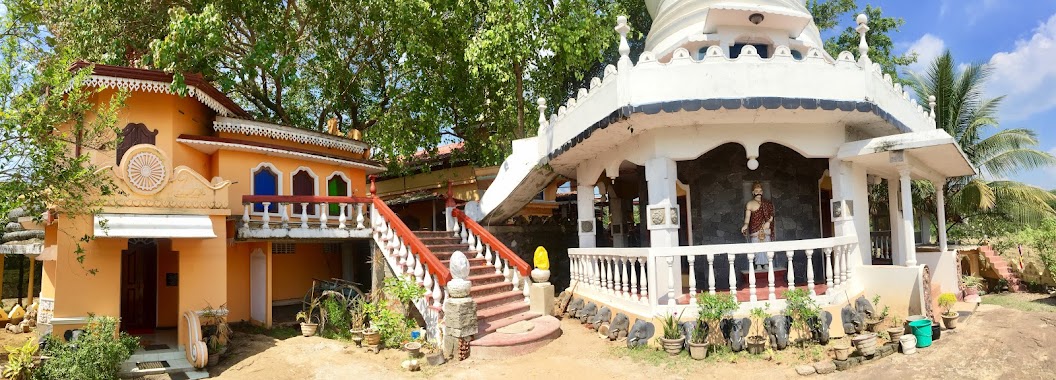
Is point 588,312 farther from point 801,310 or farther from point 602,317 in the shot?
point 801,310

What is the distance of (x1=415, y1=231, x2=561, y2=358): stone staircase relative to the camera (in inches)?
359

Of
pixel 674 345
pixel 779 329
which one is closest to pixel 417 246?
pixel 674 345

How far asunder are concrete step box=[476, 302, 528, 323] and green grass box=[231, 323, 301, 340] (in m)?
3.49

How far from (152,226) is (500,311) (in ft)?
18.0

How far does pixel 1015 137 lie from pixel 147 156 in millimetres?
22771

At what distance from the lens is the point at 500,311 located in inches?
413

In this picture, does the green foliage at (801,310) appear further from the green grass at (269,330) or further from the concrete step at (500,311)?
the green grass at (269,330)

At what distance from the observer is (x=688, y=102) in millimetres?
8578

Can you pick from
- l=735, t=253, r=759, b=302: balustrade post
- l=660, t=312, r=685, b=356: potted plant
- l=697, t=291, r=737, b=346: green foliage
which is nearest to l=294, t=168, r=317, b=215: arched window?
l=660, t=312, r=685, b=356: potted plant

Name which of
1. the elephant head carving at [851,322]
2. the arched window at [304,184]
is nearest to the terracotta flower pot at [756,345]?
the elephant head carving at [851,322]

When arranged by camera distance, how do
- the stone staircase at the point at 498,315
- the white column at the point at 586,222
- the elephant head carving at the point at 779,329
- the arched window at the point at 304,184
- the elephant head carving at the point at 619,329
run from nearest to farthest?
1. the elephant head carving at the point at 779,329
2. the stone staircase at the point at 498,315
3. the elephant head carving at the point at 619,329
4. the white column at the point at 586,222
5. the arched window at the point at 304,184

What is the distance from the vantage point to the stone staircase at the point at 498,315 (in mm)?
9117

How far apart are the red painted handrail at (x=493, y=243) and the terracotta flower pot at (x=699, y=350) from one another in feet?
14.0

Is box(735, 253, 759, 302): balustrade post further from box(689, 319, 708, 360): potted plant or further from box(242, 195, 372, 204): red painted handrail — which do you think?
box(242, 195, 372, 204): red painted handrail
